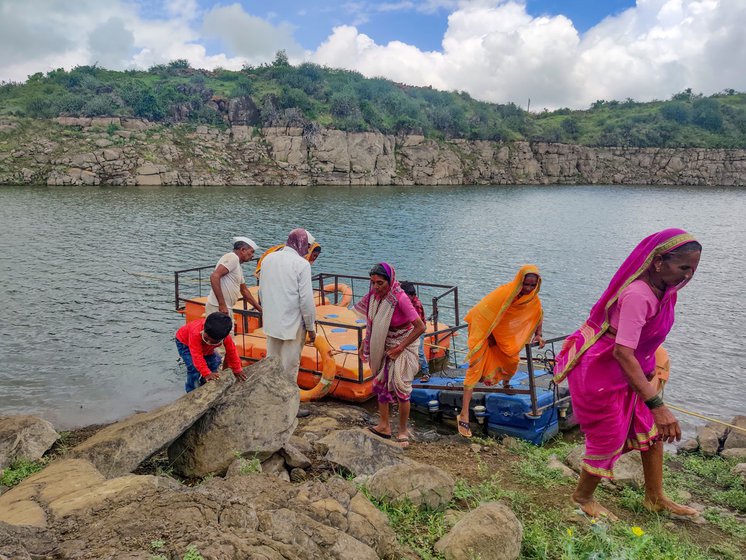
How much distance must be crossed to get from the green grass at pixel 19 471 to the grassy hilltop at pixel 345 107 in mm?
59735

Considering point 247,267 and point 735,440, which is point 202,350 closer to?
point 735,440

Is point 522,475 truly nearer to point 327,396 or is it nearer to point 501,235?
point 327,396

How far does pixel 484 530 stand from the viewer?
322cm

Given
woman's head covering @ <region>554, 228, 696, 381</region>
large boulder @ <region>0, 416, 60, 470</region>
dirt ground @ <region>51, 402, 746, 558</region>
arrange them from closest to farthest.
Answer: woman's head covering @ <region>554, 228, 696, 381</region> → dirt ground @ <region>51, 402, 746, 558</region> → large boulder @ <region>0, 416, 60, 470</region>

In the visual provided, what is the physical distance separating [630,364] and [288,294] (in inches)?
156

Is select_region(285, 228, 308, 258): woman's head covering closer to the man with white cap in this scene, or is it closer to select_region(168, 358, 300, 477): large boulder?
the man with white cap

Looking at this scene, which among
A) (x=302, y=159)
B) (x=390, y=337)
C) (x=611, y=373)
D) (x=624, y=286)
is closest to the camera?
(x=624, y=286)

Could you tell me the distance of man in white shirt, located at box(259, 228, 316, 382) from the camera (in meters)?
6.27

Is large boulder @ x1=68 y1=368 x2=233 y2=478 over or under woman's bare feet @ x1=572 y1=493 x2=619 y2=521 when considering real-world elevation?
→ over

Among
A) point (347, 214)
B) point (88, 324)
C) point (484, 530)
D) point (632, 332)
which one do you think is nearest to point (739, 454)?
point (632, 332)

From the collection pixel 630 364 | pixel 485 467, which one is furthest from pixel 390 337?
pixel 630 364

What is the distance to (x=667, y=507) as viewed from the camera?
14.0 ft

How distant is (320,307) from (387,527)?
7817 mm

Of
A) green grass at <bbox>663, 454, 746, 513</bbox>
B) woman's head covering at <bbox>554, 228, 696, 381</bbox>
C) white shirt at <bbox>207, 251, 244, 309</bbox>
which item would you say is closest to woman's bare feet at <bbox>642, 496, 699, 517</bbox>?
green grass at <bbox>663, 454, 746, 513</bbox>
